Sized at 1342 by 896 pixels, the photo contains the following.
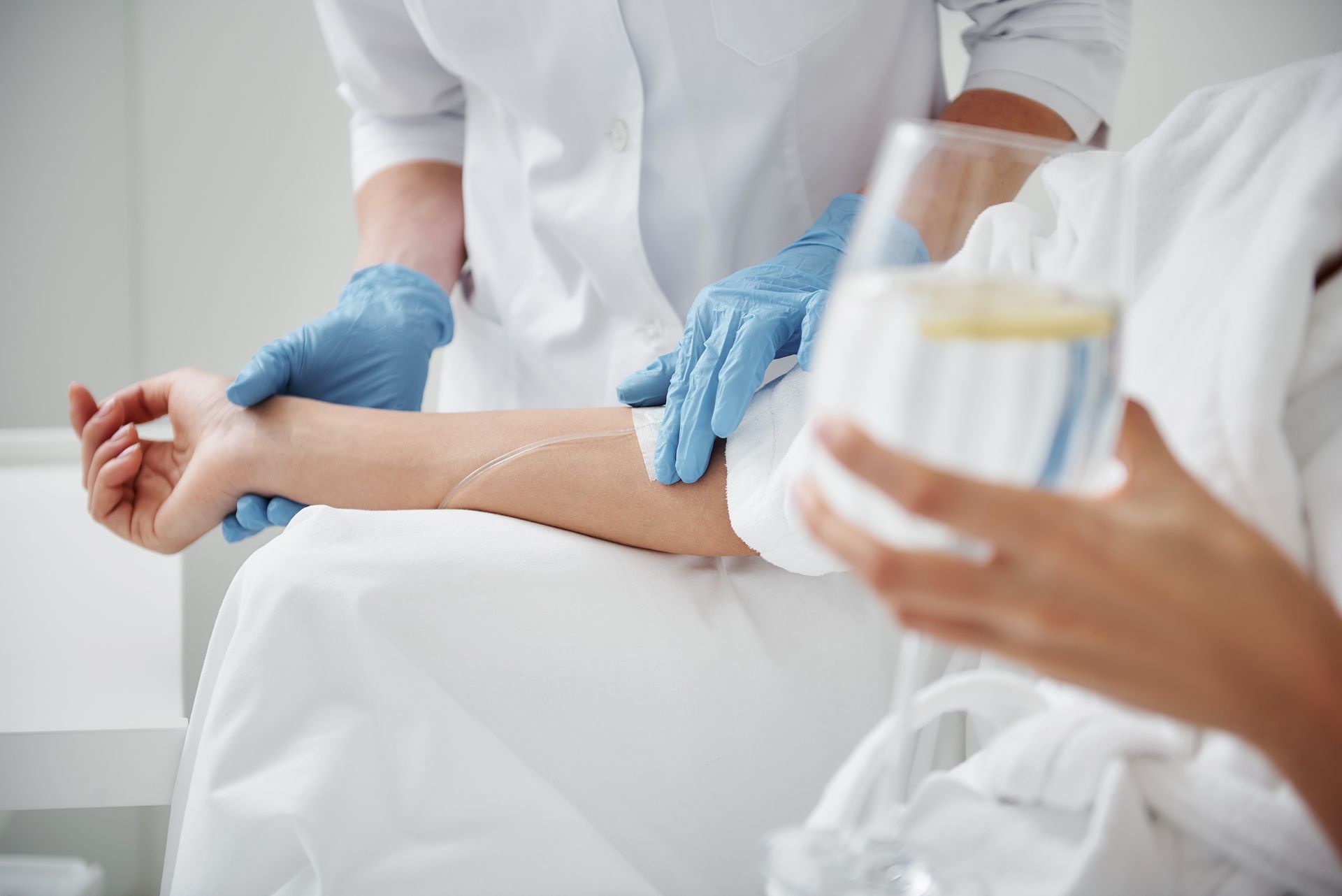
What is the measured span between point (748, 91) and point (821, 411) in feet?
2.62

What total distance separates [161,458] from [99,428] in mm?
72

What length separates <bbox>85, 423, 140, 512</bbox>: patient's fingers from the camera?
1094mm

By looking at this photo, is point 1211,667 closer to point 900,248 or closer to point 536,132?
point 900,248

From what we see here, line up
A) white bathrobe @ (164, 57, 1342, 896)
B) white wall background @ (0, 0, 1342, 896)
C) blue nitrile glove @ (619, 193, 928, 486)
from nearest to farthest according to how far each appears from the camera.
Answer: white bathrobe @ (164, 57, 1342, 896), blue nitrile glove @ (619, 193, 928, 486), white wall background @ (0, 0, 1342, 896)

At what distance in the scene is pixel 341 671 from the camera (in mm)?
646

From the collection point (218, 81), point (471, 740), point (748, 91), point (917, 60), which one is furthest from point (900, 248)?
point (218, 81)

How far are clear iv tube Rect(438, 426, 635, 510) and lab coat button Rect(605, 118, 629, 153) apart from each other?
0.39m

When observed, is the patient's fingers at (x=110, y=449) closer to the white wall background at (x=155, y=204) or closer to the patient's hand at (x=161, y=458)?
the patient's hand at (x=161, y=458)

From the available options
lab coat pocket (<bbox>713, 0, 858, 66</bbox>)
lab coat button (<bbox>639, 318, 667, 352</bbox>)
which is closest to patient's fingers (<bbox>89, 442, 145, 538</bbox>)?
lab coat button (<bbox>639, 318, 667, 352</bbox>)

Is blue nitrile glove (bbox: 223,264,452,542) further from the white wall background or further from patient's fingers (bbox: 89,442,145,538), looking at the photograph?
the white wall background

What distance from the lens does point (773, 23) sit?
103cm


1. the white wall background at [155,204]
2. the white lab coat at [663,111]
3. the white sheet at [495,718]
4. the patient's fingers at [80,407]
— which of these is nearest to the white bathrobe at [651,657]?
the white sheet at [495,718]

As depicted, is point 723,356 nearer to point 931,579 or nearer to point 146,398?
point 931,579

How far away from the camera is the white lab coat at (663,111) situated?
1053 mm
